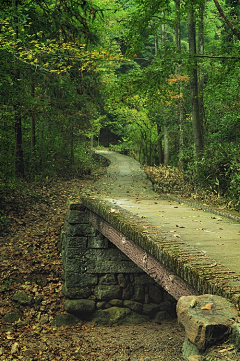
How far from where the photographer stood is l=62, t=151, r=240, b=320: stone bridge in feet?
9.56

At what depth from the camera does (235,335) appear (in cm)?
189

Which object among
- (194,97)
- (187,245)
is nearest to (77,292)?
(187,245)

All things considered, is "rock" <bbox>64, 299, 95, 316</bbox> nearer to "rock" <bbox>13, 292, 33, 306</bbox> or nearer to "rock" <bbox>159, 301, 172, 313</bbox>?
"rock" <bbox>13, 292, 33, 306</bbox>

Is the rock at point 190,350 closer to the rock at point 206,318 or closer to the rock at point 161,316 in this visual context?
the rock at point 206,318

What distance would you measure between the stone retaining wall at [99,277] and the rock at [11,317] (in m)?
1.11

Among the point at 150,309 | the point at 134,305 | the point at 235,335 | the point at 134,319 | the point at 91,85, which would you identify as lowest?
the point at 134,319

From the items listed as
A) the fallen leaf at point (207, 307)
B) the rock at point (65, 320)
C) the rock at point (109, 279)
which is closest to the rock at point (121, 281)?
the rock at point (109, 279)

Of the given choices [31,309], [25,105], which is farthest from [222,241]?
[25,105]

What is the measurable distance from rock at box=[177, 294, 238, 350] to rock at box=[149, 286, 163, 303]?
19.9 feet

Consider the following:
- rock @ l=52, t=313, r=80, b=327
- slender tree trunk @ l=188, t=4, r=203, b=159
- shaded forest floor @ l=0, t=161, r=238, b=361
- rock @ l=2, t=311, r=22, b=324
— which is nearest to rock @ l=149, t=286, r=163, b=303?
shaded forest floor @ l=0, t=161, r=238, b=361

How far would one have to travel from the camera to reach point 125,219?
5051 mm

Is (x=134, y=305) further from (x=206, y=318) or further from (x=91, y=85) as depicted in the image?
(x=91, y=85)

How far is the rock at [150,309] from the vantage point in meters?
7.86

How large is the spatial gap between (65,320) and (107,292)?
1.10 meters
